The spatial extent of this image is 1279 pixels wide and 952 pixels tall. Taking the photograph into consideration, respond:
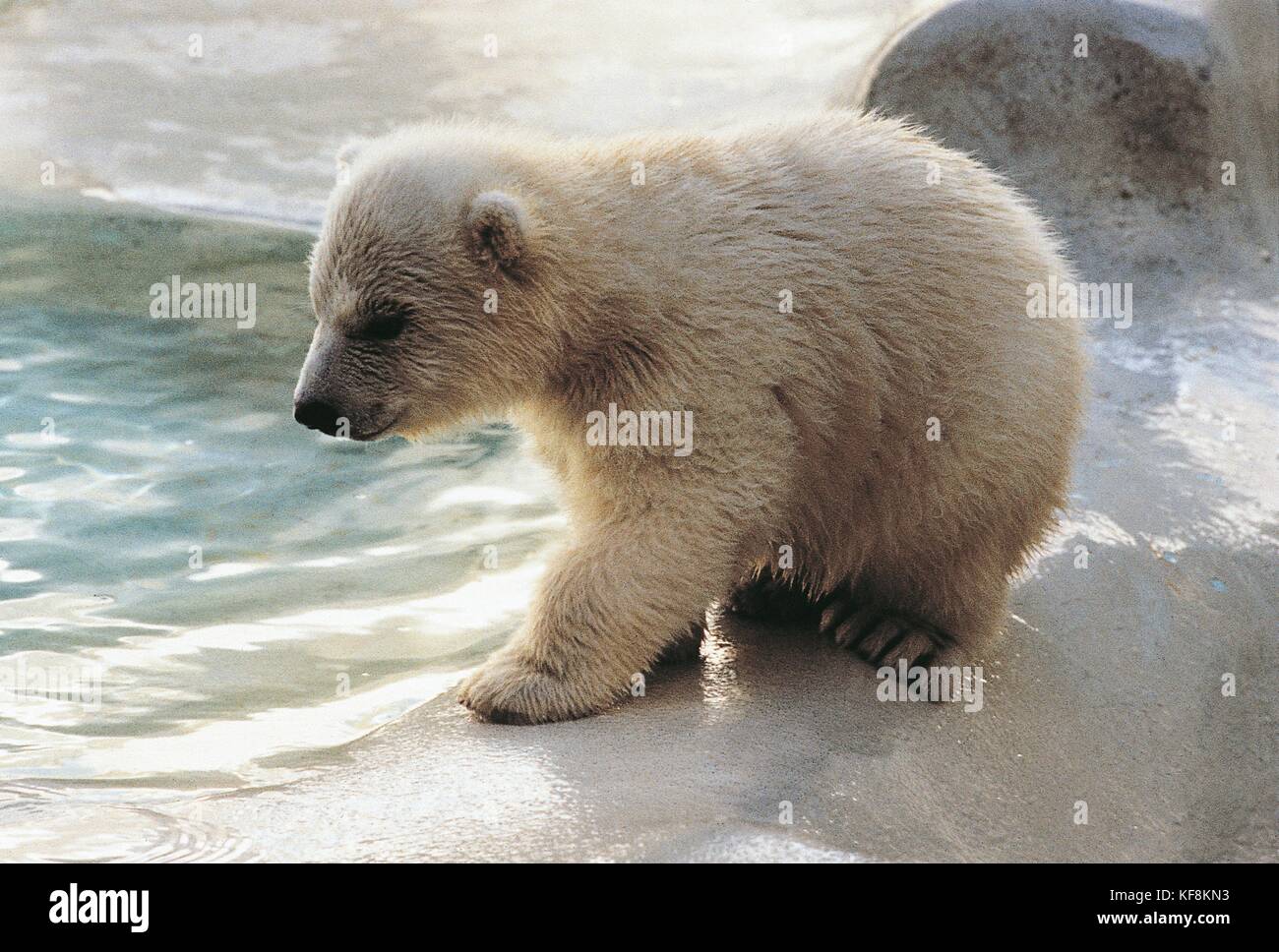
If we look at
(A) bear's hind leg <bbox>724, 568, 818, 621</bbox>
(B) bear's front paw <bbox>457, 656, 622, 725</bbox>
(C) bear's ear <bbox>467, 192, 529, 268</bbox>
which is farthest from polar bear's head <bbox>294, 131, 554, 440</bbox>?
(A) bear's hind leg <bbox>724, 568, 818, 621</bbox>

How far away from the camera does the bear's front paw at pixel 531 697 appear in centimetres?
427

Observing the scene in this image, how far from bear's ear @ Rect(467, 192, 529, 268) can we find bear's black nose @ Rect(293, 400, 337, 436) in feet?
2.09

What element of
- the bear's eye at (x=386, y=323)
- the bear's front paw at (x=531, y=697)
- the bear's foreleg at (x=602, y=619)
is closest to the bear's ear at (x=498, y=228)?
the bear's eye at (x=386, y=323)

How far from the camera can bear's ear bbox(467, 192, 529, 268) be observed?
4246 millimetres

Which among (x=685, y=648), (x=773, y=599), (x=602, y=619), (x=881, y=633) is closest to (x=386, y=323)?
(x=602, y=619)

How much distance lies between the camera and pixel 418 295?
437cm

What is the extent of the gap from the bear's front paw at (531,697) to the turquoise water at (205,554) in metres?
0.56

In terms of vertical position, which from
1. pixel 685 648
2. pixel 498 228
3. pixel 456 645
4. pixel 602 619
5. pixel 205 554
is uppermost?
pixel 498 228

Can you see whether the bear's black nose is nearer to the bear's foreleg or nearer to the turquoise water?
the bear's foreleg

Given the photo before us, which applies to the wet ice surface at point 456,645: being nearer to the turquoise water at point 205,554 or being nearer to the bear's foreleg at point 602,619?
the turquoise water at point 205,554

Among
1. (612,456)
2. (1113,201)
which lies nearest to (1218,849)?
(612,456)

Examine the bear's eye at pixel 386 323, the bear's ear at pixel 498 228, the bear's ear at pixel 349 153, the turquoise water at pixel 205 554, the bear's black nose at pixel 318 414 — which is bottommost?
the turquoise water at pixel 205 554

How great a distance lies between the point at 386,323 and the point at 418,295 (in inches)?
5.0

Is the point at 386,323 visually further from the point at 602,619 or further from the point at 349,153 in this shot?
the point at 602,619
